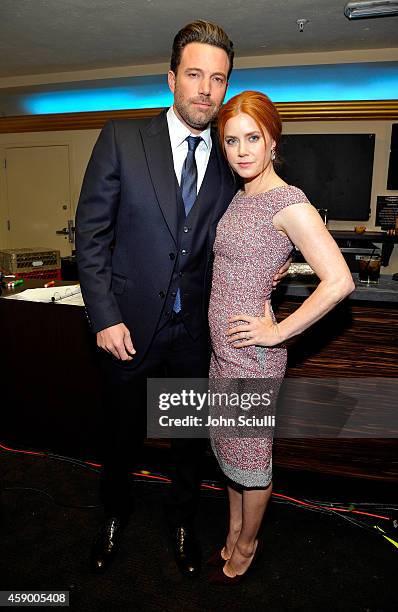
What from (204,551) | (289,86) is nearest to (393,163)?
(289,86)

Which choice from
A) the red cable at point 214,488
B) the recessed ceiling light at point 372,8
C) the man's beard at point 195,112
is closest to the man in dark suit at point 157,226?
the man's beard at point 195,112

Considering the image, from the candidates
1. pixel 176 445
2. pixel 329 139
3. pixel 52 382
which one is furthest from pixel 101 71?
pixel 176 445

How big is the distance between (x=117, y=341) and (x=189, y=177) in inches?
24.0

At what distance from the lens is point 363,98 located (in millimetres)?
5910

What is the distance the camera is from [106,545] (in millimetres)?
1916

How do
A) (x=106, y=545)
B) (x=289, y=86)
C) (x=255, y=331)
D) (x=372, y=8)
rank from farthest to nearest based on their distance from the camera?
(x=289, y=86) < (x=372, y=8) < (x=106, y=545) < (x=255, y=331)

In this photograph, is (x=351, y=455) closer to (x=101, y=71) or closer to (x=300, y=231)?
(x=300, y=231)

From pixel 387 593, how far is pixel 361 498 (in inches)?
21.1

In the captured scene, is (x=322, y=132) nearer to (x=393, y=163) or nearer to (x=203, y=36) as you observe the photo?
(x=393, y=163)

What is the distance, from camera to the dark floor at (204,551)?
177 centimetres

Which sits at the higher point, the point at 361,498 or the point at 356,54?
the point at 356,54

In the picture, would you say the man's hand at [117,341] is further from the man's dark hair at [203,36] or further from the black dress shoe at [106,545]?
the man's dark hair at [203,36]

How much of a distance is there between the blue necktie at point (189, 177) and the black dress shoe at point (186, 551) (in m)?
1.25

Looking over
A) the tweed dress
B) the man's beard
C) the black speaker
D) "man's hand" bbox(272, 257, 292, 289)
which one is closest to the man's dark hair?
the man's beard
